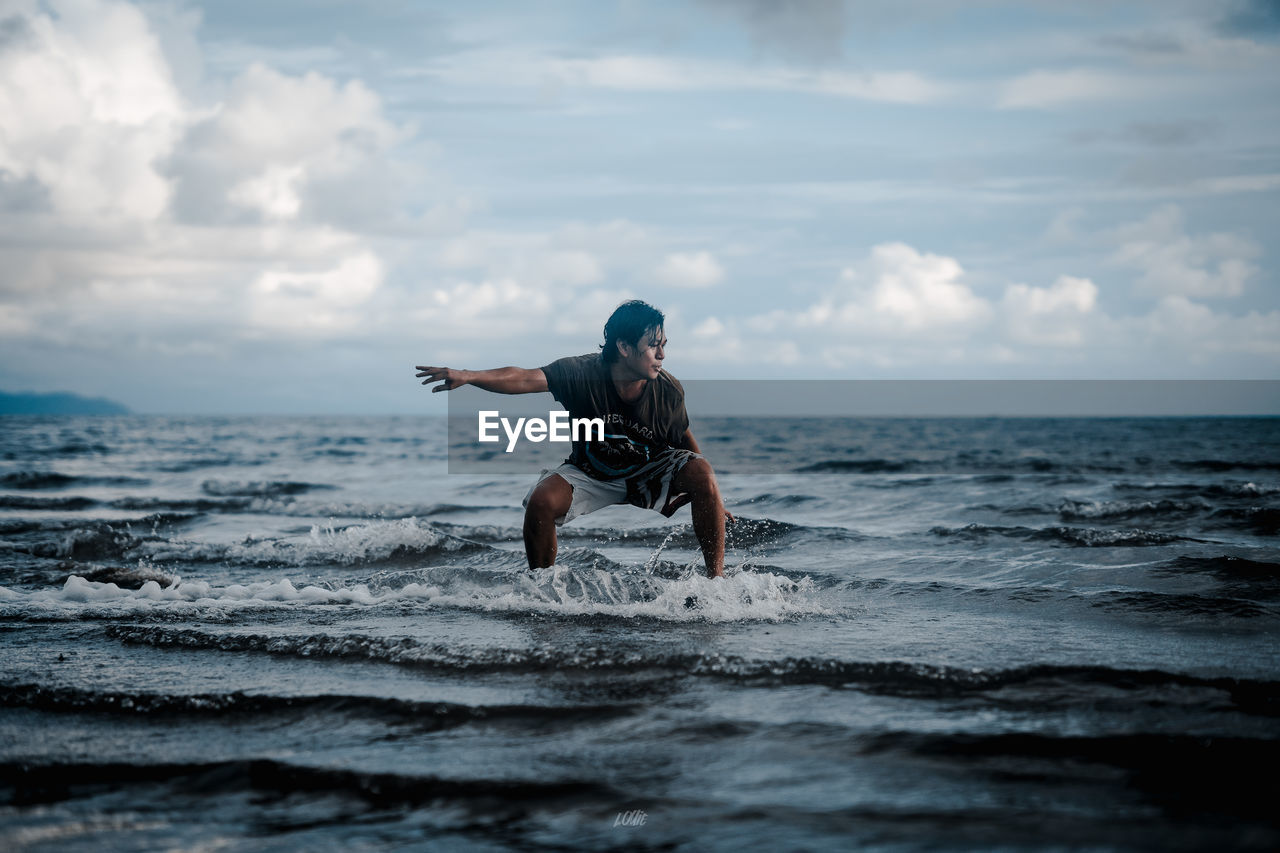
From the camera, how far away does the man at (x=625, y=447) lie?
5.82 meters

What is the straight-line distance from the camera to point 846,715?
3457 mm

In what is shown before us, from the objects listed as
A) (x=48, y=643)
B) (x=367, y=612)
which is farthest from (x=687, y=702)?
(x=48, y=643)

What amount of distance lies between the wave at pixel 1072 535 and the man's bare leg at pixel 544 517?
15.7 feet

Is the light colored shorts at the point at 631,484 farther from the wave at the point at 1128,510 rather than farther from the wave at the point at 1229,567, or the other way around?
the wave at the point at 1128,510

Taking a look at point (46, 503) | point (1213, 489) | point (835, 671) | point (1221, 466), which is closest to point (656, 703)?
point (835, 671)

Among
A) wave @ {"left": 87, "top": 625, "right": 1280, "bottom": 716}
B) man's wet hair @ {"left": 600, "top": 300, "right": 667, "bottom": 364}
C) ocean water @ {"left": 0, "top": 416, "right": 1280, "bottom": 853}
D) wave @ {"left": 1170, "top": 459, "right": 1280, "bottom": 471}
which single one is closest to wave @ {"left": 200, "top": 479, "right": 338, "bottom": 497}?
ocean water @ {"left": 0, "top": 416, "right": 1280, "bottom": 853}

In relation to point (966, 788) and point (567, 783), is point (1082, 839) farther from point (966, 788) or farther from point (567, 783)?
point (567, 783)

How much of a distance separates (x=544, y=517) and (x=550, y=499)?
0.40 feet

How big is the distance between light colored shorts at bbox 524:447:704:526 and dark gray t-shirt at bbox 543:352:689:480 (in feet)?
0.17

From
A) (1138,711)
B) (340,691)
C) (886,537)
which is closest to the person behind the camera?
(1138,711)

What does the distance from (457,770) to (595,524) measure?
823cm

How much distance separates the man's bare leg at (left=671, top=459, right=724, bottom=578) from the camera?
19.5ft

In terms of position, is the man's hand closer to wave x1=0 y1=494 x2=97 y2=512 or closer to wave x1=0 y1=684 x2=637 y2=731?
wave x1=0 y1=684 x2=637 y2=731

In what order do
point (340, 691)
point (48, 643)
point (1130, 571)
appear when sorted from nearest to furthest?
1. point (340, 691)
2. point (48, 643)
3. point (1130, 571)
